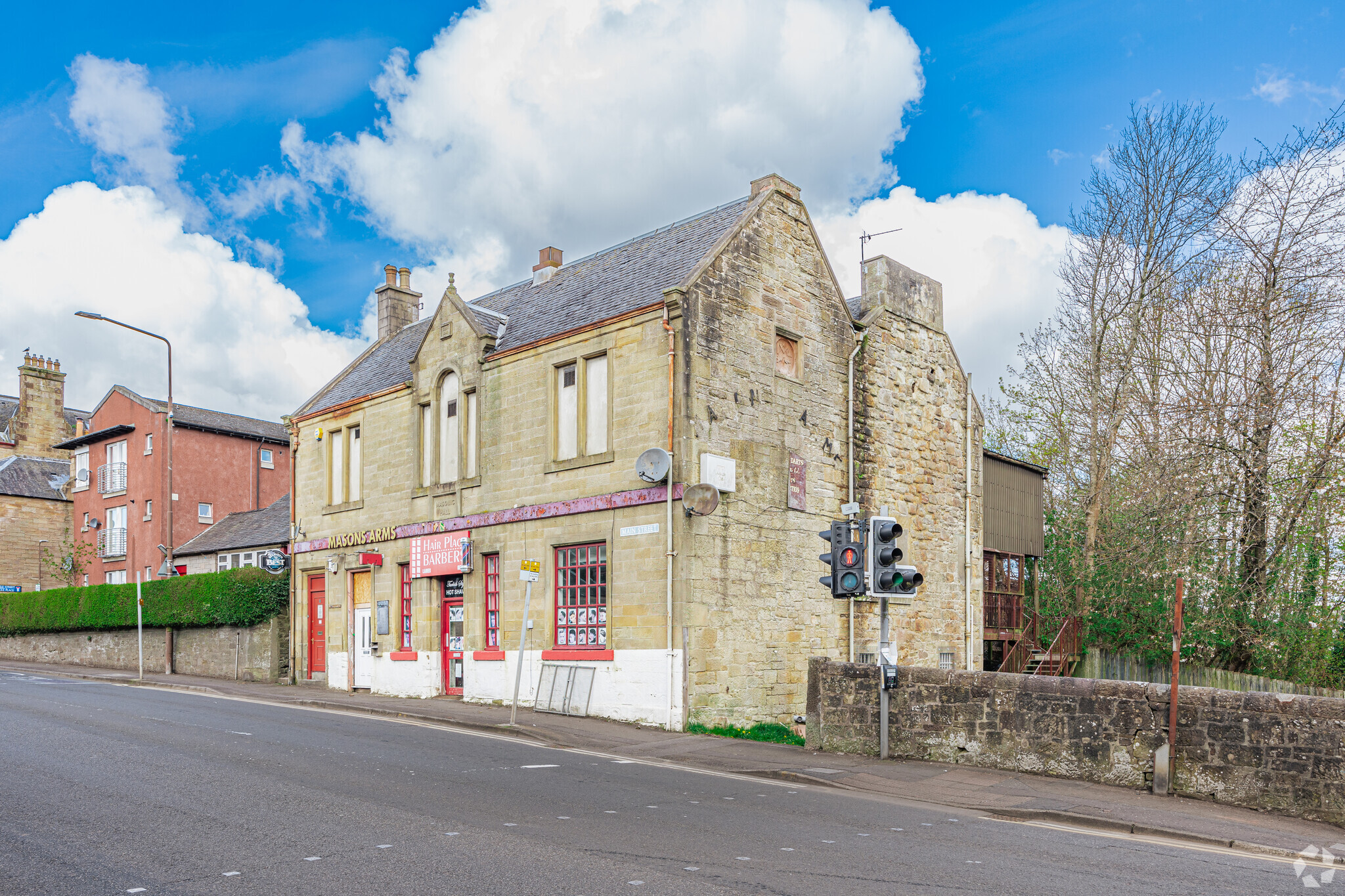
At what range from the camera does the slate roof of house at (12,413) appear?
52.8 m

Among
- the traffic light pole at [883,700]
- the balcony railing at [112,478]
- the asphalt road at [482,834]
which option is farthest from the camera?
the balcony railing at [112,478]

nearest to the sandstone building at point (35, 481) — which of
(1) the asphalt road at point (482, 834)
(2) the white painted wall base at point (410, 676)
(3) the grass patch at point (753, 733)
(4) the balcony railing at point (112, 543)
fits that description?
(4) the balcony railing at point (112, 543)

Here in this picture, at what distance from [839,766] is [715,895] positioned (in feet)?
22.4

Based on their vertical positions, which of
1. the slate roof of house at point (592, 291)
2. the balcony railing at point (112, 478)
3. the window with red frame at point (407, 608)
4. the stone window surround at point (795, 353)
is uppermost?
the slate roof of house at point (592, 291)

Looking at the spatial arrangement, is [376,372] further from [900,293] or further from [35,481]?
[35,481]

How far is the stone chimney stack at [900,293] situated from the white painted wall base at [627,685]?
976 cm

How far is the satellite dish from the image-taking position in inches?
673

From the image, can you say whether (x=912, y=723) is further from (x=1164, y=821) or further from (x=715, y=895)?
(x=715, y=895)

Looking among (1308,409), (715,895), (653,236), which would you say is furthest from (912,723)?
(653,236)

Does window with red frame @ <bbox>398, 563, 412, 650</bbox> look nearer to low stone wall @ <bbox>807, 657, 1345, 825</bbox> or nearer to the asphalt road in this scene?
the asphalt road

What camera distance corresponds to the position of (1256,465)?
18922 millimetres

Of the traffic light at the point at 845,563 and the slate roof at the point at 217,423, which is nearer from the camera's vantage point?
the traffic light at the point at 845,563

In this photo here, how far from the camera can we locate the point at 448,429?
2206 centimetres

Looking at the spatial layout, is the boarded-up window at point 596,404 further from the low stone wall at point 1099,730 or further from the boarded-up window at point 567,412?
the low stone wall at point 1099,730
